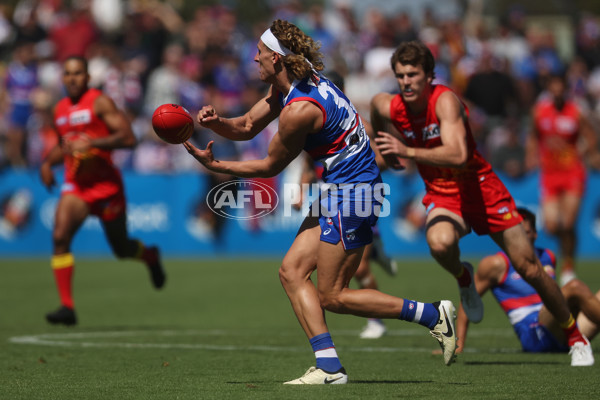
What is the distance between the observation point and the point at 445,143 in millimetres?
7633

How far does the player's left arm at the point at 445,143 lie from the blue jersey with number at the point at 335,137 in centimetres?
18

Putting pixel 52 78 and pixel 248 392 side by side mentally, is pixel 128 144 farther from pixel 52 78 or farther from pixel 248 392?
pixel 52 78

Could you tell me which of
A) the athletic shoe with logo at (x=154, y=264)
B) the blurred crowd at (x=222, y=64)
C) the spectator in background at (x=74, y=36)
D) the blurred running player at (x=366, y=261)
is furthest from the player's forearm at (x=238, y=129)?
the spectator in background at (x=74, y=36)

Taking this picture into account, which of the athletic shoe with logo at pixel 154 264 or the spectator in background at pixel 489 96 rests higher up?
the spectator in background at pixel 489 96

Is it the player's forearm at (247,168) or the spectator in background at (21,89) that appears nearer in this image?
the player's forearm at (247,168)

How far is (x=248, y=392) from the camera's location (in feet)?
21.2

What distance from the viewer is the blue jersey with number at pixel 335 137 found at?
270 inches

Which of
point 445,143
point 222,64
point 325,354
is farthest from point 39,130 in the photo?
point 325,354

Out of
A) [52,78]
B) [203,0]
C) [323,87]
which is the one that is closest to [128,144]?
[323,87]

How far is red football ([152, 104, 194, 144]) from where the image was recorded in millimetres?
7207

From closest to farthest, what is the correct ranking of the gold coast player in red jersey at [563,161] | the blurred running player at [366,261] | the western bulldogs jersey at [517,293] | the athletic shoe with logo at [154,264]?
the western bulldogs jersey at [517,293]
the blurred running player at [366,261]
the athletic shoe with logo at [154,264]
the gold coast player in red jersey at [563,161]

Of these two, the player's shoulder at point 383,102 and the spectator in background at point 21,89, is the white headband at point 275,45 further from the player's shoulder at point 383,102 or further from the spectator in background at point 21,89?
the spectator in background at point 21,89

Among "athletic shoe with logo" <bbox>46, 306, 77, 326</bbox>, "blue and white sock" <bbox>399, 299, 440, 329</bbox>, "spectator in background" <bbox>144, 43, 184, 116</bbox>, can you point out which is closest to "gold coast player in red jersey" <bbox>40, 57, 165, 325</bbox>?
"athletic shoe with logo" <bbox>46, 306, 77, 326</bbox>

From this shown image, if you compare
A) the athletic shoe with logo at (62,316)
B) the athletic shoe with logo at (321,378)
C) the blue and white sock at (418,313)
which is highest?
the blue and white sock at (418,313)
